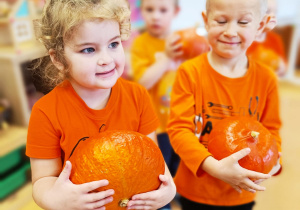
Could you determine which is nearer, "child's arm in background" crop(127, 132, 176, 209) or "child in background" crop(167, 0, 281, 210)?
"child's arm in background" crop(127, 132, 176, 209)

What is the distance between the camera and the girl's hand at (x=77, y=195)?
2.21ft

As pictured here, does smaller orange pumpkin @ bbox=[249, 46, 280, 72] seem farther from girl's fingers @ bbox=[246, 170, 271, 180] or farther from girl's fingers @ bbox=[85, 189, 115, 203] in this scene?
girl's fingers @ bbox=[85, 189, 115, 203]

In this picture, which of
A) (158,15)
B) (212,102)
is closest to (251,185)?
(212,102)

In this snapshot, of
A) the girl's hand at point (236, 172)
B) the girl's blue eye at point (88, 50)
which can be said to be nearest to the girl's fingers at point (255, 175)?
the girl's hand at point (236, 172)

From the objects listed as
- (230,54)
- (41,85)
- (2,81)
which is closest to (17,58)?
(2,81)

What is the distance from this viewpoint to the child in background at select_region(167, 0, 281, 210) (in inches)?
35.2

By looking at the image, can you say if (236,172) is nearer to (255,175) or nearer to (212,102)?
(255,175)

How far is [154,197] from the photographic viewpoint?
731mm

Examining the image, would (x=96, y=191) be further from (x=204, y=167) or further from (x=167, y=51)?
(x=167, y=51)

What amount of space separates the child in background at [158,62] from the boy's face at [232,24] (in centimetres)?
49

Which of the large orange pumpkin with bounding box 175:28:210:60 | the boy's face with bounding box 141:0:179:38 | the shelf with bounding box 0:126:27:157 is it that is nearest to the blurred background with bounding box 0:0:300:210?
the shelf with bounding box 0:126:27:157

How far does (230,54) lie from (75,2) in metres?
0.48

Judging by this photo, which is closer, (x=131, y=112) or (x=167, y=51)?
Answer: (x=131, y=112)

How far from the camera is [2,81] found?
2.16 meters
